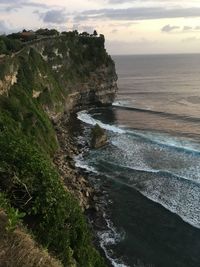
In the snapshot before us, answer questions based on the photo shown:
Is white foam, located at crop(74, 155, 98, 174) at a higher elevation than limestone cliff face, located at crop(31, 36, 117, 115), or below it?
below

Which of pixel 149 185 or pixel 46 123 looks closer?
pixel 149 185

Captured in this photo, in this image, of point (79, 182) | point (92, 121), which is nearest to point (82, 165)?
point (79, 182)

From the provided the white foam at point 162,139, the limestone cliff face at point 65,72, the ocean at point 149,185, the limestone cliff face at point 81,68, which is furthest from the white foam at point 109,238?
the limestone cliff face at point 81,68

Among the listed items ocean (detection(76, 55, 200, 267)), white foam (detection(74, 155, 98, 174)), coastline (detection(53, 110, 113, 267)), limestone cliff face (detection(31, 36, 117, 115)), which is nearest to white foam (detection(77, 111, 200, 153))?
ocean (detection(76, 55, 200, 267))

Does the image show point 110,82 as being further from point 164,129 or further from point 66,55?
point 164,129

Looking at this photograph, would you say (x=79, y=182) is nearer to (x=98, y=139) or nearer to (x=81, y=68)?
(x=98, y=139)

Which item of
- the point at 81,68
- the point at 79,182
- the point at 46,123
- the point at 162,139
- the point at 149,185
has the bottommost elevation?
the point at 162,139

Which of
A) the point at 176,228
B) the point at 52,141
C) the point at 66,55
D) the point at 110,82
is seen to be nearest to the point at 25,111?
the point at 52,141

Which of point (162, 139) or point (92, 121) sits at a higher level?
point (92, 121)

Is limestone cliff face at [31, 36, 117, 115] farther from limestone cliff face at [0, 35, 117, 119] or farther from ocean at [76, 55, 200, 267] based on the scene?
ocean at [76, 55, 200, 267]
